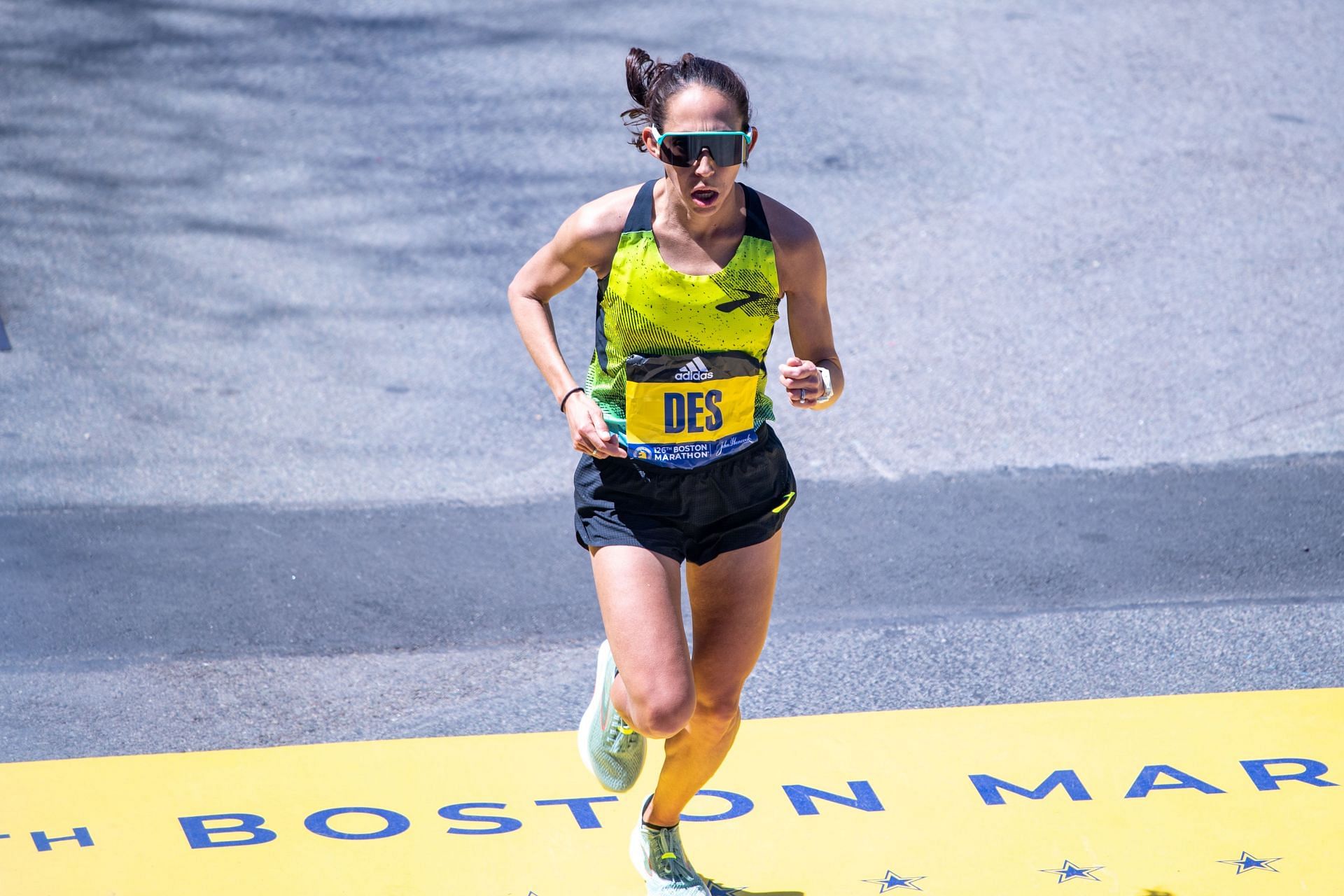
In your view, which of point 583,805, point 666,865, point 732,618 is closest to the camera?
point 732,618

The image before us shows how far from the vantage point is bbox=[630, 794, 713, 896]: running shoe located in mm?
3826

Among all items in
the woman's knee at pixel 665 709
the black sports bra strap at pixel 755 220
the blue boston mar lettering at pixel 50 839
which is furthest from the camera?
the blue boston mar lettering at pixel 50 839

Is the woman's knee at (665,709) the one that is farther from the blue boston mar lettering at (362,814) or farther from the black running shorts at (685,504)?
the blue boston mar lettering at (362,814)

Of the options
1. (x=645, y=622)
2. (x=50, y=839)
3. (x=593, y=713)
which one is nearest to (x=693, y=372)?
(x=645, y=622)

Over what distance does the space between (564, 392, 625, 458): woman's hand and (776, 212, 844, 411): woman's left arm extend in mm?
457

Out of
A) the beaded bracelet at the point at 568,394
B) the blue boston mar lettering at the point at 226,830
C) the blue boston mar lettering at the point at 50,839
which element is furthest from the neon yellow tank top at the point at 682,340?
the blue boston mar lettering at the point at 50,839

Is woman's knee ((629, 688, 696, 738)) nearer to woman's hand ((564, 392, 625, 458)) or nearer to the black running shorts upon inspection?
the black running shorts

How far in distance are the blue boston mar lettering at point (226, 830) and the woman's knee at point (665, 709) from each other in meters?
1.48

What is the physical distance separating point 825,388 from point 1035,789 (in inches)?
69.8

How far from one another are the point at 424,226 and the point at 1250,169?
599cm

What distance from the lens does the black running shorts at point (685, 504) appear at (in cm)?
357

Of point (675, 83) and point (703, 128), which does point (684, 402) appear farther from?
point (675, 83)

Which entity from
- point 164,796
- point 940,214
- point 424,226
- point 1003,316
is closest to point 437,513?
point 164,796

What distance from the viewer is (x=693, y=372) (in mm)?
3512
